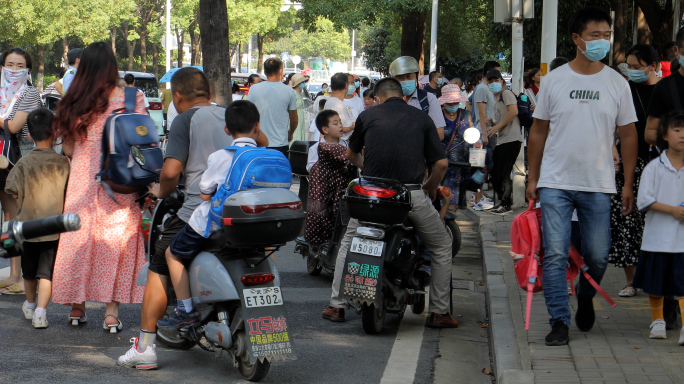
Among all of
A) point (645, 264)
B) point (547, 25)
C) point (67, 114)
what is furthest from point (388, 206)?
point (547, 25)

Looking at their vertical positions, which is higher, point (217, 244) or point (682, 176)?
point (682, 176)

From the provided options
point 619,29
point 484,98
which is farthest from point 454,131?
point 619,29

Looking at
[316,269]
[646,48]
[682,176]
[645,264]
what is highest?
[646,48]

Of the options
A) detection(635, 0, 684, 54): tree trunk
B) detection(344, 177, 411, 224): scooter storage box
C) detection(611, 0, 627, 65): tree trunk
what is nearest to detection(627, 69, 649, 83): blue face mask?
detection(344, 177, 411, 224): scooter storage box

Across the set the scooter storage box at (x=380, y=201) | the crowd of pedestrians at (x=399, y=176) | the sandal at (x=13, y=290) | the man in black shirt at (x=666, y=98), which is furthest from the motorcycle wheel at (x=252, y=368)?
the sandal at (x=13, y=290)

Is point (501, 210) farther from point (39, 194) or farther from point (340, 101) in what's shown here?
point (39, 194)

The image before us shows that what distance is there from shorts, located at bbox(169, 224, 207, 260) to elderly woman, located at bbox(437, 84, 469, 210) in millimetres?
6258

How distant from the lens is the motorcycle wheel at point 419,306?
6694 millimetres

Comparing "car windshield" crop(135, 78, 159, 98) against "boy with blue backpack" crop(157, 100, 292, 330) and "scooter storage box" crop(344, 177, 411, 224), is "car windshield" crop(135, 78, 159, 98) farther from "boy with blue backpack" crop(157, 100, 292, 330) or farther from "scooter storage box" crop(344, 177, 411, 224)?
"boy with blue backpack" crop(157, 100, 292, 330)

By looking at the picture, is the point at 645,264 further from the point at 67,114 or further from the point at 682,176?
the point at 67,114

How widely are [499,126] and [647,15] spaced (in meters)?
11.1

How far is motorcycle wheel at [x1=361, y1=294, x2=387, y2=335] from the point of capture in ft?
20.0

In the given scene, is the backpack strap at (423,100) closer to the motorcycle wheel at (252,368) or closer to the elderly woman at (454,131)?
the elderly woman at (454,131)

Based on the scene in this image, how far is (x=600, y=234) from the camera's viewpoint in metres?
5.45
